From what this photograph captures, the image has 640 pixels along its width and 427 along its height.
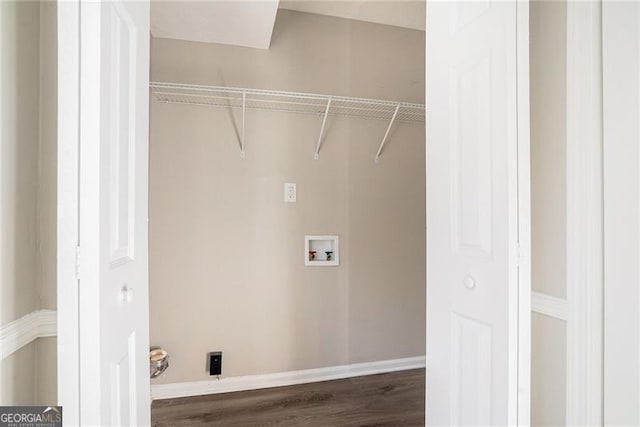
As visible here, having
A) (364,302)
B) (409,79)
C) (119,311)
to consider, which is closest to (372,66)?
(409,79)

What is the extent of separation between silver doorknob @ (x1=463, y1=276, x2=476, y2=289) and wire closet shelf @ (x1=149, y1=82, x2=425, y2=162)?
1467 mm

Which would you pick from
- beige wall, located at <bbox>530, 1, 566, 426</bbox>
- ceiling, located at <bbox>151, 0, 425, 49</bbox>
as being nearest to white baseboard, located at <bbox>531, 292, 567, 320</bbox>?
beige wall, located at <bbox>530, 1, 566, 426</bbox>

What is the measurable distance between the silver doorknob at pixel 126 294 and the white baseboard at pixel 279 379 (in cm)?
147

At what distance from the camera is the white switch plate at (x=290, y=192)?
224cm

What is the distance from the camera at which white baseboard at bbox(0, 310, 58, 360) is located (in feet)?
2.35

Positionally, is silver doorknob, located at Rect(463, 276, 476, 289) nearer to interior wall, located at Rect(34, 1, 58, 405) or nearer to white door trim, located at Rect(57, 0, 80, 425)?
white door trim, located at Rect(57, 0, 80, 425)

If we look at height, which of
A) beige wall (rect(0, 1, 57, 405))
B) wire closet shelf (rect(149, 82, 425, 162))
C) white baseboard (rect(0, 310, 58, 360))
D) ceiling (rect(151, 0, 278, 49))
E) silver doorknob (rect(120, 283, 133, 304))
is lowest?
white baseboard (rect(0, 310, 58, 360))

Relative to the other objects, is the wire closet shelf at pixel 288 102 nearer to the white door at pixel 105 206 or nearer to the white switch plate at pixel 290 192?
the white switch plate at pixel 290 192

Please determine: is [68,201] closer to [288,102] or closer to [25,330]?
[25,330]

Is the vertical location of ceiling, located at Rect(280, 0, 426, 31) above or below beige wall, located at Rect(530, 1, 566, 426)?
above

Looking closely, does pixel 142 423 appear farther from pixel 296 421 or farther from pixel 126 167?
pixel 296 421
